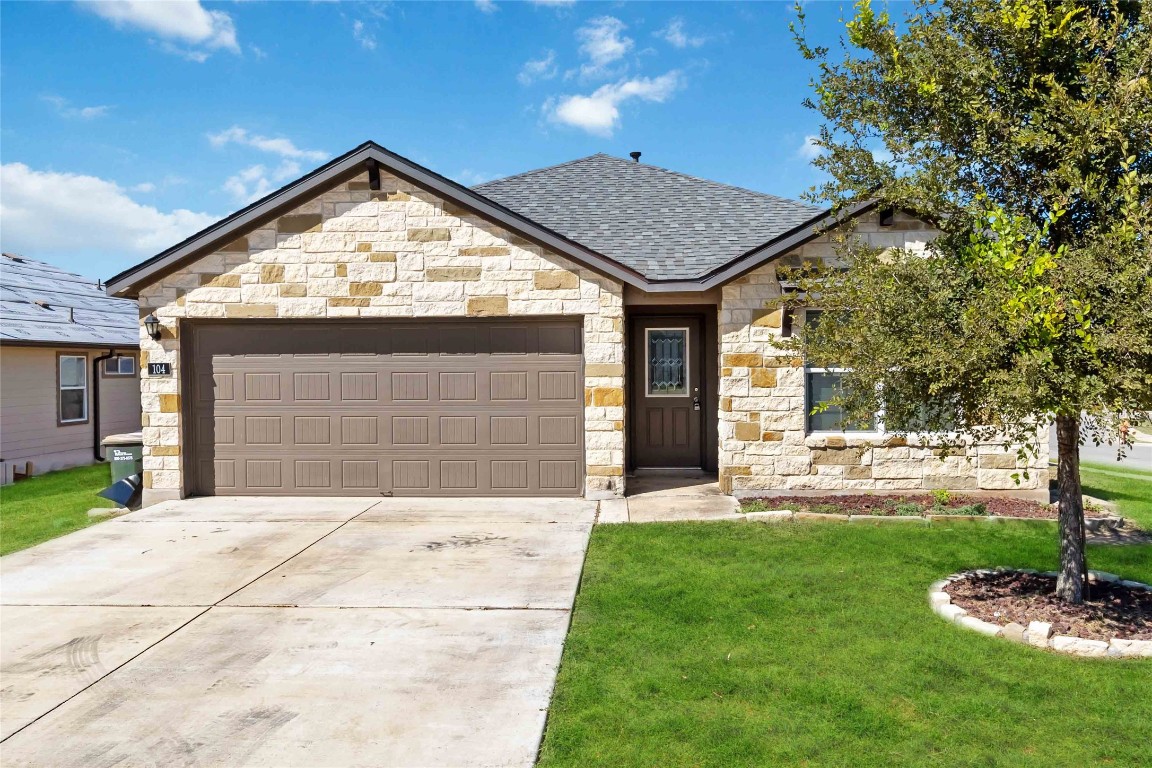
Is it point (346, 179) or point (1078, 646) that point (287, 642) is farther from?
point (346, 179)

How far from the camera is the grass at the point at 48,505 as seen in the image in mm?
9031

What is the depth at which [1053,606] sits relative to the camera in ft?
18.8

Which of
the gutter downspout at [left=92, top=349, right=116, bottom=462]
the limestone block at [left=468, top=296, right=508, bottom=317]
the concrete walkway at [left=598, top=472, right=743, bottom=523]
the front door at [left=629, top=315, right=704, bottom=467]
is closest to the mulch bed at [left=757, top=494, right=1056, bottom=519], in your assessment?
the concrete walkway at [left=598, top=472, right=743, bottom=523]

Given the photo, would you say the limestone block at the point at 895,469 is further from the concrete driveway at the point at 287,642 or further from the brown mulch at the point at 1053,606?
the concrete driveway at the point at 287,642

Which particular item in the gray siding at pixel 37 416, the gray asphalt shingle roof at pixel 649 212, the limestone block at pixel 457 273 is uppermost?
the gray asphalt shingle roof at pixel 649 212

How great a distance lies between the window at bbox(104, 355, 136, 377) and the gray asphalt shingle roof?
9.76 metres

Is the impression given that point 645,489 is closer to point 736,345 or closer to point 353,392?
point 736,345

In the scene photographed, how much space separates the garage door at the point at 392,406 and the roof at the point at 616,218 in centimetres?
118

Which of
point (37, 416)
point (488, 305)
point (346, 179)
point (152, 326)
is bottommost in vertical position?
point (37, 416)

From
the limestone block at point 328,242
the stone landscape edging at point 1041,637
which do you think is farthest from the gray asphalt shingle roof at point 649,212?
the stone landscape edging at point 1041,637

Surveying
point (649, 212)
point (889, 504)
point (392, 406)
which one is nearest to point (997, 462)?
point (889, 504)

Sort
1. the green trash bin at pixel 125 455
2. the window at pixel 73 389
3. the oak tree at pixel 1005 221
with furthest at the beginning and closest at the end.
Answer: the window at pixel 73 389
the green trash bin at pixel 125 455
the oak tree at pixel 1005 221

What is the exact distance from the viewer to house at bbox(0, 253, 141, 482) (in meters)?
14.0

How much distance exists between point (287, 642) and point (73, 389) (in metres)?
13.6
